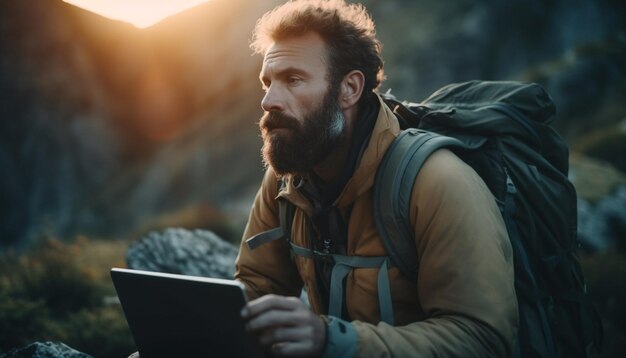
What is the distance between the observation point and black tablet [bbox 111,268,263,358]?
56.9 inches

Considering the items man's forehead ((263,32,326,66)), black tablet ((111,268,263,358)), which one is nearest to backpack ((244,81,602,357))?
man's forehead ((263,32,326,66))

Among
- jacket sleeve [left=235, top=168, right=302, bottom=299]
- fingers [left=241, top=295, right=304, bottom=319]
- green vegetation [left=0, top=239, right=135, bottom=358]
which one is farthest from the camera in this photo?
green vegetation [left=0, top=239, right=135, bottom=358]

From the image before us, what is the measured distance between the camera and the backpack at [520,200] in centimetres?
199

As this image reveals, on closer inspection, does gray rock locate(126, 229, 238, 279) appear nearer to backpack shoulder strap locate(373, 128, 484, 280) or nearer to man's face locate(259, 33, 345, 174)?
man's face locate(259, 33, 345, 174)

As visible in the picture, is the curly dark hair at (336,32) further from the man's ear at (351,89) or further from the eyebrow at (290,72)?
the eyebrow at (290,72)

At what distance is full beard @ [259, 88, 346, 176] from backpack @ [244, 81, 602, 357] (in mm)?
289

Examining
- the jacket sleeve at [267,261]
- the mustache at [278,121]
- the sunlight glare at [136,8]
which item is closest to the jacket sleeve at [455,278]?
the mustache at [278,121]

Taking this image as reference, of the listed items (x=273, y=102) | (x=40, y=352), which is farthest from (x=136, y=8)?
(x=40, y=352)

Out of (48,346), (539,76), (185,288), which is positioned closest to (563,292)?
(185,288)

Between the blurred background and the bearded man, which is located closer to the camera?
the bearded man

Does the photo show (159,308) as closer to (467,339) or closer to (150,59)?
(467,339)

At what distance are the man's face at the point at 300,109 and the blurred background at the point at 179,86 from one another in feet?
36.7

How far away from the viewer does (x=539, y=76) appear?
15.6 m

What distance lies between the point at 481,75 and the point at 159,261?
52.2 ft
